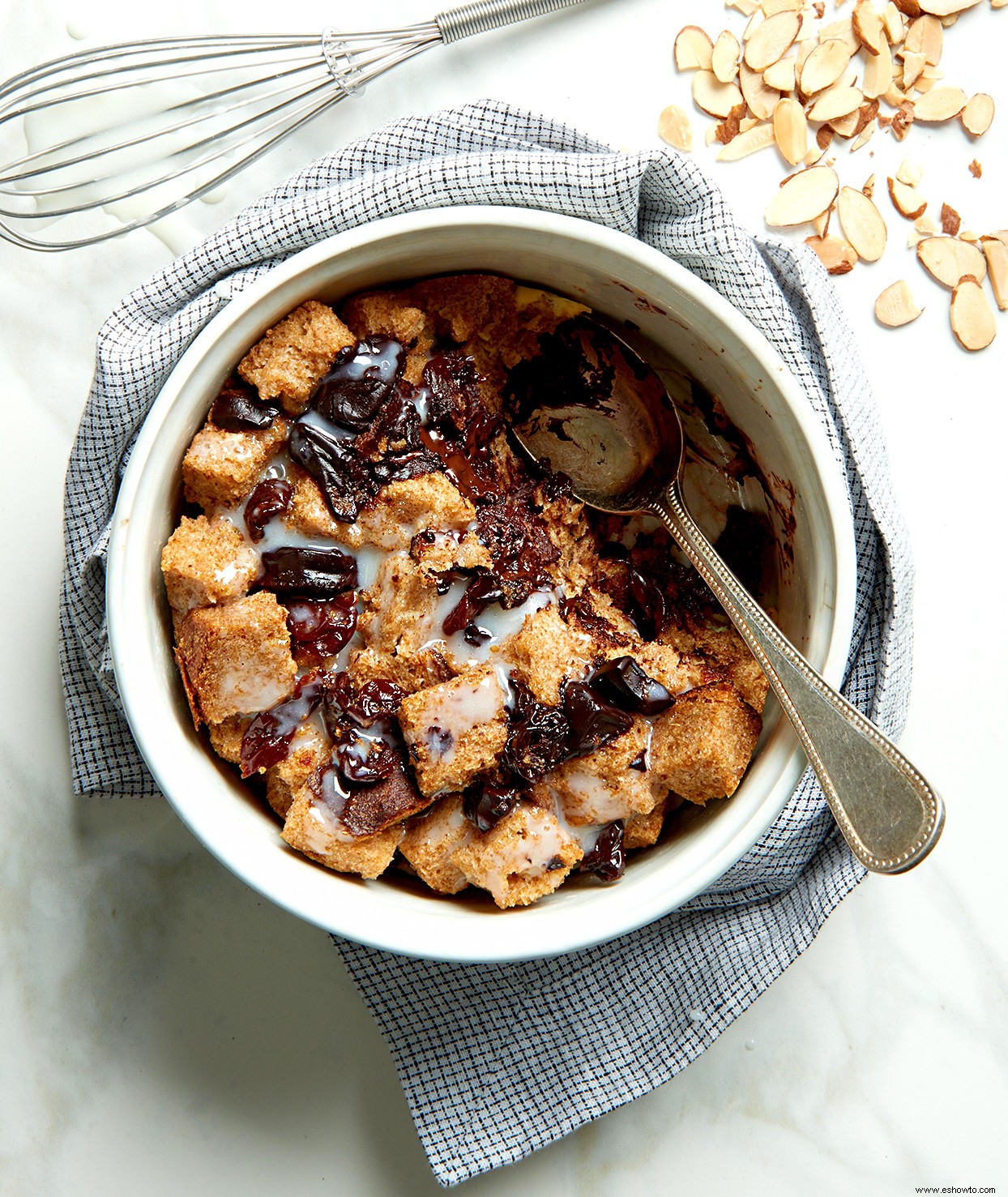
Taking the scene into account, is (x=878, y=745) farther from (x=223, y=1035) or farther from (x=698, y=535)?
(x=223, y=1035)

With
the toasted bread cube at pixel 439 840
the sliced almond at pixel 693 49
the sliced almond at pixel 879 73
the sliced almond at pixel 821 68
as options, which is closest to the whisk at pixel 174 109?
the sliced almond at pixel 693 49

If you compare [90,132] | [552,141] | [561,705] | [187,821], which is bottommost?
[187,821]

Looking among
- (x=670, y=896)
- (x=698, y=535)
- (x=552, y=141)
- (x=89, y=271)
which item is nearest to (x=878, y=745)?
(x=670, y=896)

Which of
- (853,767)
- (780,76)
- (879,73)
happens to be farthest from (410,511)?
(879,73)

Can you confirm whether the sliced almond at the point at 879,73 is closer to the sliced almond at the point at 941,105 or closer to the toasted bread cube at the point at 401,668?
the sliced almond at the point at 941,105

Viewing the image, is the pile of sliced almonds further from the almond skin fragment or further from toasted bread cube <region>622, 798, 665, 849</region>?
toasted bread cube <region>622, 798, 665, 849</region>

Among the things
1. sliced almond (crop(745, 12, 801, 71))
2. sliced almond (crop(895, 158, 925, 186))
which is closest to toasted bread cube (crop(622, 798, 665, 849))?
sliced almond (crop(895, 158, 925, 186))
